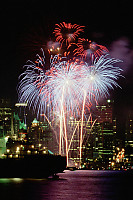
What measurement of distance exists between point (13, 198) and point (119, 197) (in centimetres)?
Result: 1565

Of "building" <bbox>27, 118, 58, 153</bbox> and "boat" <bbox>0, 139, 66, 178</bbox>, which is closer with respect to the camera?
"boat" <bbox>0, 139, 66, 178</bbox>

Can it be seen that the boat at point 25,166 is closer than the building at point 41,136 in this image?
Yes

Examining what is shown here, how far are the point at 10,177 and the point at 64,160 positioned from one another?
87.0 feet

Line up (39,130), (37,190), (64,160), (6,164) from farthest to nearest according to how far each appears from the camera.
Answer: (39,130), (64,160), (6,164), (37,190)

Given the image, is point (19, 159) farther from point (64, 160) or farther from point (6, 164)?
point (64, 160)

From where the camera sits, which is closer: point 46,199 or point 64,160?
point 46,199

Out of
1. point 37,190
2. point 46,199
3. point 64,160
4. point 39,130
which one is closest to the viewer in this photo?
point 46,199

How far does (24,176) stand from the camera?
8681 centimetres

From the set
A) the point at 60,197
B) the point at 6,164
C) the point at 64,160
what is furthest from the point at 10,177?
the point at 60,197

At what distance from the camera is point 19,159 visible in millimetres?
88500

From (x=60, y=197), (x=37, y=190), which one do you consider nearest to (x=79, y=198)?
(x=60, y=197)

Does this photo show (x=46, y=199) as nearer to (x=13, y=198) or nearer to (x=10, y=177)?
(x=13, y=198)

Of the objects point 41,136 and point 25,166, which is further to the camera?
point 41,136

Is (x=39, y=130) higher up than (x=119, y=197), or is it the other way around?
(x=39, y=130)
